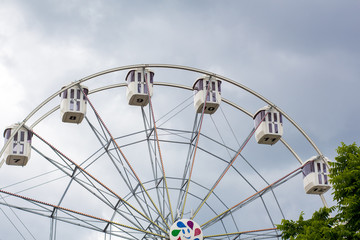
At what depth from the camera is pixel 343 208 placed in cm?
2750

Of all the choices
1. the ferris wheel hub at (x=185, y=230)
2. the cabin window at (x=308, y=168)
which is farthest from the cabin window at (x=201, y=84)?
the ferris wheel hub at (x=185, y=230)

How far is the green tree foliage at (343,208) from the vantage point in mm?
26906

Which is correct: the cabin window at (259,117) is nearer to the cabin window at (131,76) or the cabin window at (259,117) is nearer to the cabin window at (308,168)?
the cabin window at (308,168)

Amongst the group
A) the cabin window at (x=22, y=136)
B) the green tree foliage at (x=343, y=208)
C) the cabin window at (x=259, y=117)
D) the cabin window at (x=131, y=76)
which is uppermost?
the cabin window at (x=131, y=76)

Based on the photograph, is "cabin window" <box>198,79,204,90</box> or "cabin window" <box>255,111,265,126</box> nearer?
"cabin window" <box>198,79,204,90</box>

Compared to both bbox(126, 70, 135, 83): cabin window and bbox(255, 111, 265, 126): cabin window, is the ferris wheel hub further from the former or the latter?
bbox(126, 70, 135, 83): cabin window

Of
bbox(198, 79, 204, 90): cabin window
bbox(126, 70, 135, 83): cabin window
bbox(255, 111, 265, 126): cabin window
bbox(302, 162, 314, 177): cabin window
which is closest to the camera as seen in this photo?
bbox(126, 70, 135, 83): cabin window

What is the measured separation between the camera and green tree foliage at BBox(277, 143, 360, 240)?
88.3 ft

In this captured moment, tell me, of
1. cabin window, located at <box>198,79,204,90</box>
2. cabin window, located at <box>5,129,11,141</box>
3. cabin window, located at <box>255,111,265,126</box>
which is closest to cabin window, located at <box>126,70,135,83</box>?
cabin window, located at <box>198,79,204,90</box>

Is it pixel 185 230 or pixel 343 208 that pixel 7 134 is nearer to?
pixel 185 230

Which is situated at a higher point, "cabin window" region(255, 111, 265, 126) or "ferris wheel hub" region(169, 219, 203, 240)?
"cabin window" region(255, 111, 265, 126)

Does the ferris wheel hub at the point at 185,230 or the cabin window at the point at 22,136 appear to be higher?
the cabin window at the point at 22,136

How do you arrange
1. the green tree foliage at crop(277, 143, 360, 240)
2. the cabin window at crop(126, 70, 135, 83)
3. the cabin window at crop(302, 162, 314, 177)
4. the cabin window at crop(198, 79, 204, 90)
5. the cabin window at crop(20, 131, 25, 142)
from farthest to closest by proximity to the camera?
the cabin window at crop(302, 162, 314, 177) < the cabin window at crop(198, 79, 204, 90) < the cabin window at crop(126, 70, 135, 83) < the cabin window at crop(20, 131, 25, 142) < the green tree foliage at crop(277, 143, 360, 240)

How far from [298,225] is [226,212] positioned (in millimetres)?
6668
